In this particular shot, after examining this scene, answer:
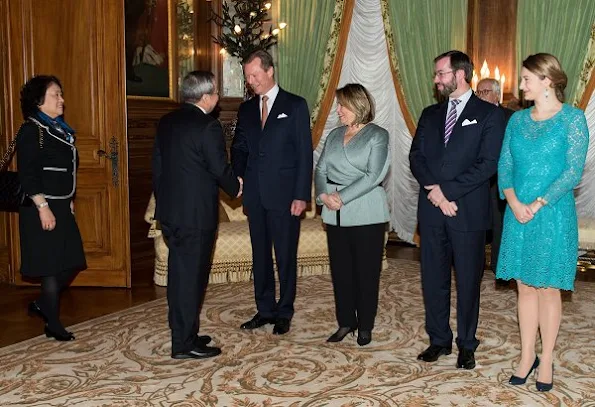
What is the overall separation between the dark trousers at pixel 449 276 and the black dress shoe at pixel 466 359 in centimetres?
3

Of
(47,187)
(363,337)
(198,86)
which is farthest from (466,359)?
(47,187)

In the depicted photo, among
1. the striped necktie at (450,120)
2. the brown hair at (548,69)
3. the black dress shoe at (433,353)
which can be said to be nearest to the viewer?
the brown hair at (548,69)

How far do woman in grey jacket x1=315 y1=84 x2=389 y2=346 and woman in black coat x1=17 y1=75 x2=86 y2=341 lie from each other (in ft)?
5.21

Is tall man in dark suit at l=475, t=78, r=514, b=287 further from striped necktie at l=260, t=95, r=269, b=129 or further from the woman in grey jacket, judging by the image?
striped necktie at l=260, t=95, r=269, b=129

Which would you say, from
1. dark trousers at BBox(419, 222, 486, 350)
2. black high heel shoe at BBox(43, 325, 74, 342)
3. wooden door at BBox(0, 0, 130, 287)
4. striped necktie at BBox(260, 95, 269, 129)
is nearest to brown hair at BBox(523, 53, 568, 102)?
dark trousers at BBox(419, 222, 486, 350)

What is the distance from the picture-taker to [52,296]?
4.61 meters

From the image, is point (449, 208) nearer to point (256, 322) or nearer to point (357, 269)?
point (357, 269)

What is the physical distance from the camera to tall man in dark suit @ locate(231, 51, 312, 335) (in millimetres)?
4672

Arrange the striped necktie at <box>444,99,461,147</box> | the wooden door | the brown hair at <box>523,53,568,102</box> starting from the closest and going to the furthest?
1. the brown hair at <box>523,53,568,102</box>
2. the striped necktie at <box>444,99,461,147</box>
3. the wooden door

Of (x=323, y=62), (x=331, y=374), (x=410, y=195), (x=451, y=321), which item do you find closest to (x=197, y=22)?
(x=323, y=62)

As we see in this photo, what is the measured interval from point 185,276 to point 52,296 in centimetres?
102

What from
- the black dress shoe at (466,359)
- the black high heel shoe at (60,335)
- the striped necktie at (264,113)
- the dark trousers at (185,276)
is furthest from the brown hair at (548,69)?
the black high heel shoe at (60,335)

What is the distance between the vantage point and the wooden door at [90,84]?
A: 20.0ft

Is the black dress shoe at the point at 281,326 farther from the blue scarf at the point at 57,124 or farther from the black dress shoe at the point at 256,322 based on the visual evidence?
Answer: the blue scarf at the point at 57,124
